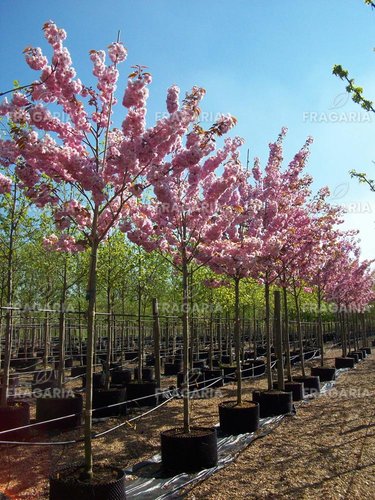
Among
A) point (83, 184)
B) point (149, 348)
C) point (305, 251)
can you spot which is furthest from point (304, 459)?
point (149, 348)

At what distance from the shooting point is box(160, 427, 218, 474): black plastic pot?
16.9 ft

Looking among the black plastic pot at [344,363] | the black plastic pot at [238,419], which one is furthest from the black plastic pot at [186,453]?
the black plastic pot at [344,363]

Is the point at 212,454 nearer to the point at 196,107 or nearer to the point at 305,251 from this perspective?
the point at 196,107

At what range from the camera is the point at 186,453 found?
5160 mm

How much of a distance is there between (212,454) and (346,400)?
5.39 m

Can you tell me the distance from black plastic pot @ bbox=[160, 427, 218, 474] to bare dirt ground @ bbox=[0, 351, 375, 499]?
235 millimetres

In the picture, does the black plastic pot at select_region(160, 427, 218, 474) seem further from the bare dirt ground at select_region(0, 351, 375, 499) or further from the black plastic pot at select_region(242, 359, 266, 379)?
the black plastic pot at select_region(242, 359, 266, 379)

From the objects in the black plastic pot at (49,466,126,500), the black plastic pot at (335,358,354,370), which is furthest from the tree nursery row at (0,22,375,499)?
the black plastic pot at (335,358,354,370)

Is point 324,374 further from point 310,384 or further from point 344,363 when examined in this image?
point 344,363

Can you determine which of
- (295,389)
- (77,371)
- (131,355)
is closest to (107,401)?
(295,389)

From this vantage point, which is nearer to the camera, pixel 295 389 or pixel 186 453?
pixel 186 453

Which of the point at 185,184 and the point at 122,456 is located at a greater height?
the point at 185,184

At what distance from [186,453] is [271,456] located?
50.7 inches

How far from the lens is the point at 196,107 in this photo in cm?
490
